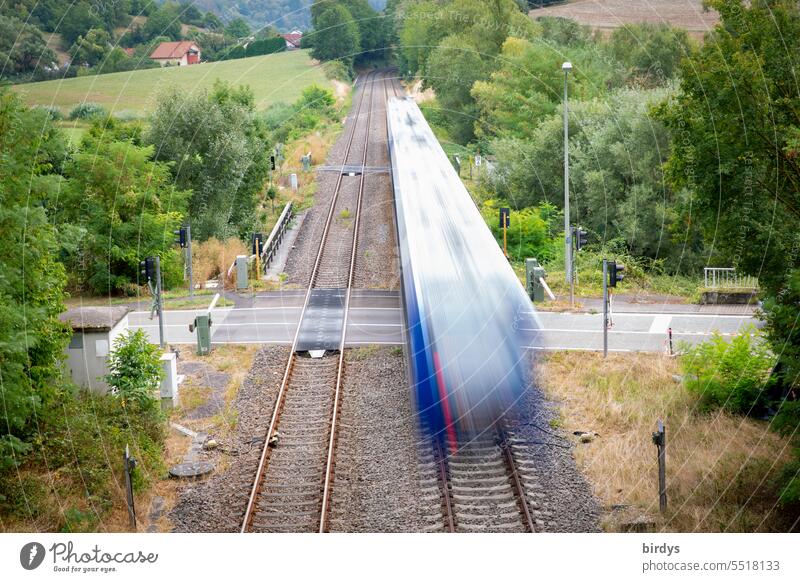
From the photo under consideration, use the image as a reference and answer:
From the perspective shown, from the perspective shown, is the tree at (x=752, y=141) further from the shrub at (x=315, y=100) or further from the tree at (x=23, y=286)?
the shrub at (x=315, y=100)

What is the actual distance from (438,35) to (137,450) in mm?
47808

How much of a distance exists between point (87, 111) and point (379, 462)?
22.2 meters

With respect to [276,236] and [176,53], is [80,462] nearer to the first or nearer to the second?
[276,236]

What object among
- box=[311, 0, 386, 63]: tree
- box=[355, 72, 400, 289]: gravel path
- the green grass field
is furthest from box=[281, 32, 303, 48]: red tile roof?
box=[355, 72, 400, 289]: gravel path

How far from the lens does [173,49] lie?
29719mm

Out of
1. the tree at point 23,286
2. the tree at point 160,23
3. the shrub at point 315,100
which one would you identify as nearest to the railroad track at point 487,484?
the tree at point 23,286

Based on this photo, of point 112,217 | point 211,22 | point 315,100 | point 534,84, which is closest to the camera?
point 112,217

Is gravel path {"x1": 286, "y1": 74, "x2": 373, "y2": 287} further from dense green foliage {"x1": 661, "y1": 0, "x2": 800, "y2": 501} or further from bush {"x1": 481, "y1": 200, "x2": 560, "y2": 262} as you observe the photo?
dense green foliage {"x1": 661, "y1": 0, "x2": 800, "y2": 501}

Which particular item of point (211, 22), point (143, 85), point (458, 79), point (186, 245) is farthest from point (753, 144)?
point (458, 79)

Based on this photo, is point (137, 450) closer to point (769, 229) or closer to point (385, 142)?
point (769, 229)

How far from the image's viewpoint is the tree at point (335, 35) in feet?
138

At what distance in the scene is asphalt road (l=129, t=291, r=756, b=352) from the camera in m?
20.9

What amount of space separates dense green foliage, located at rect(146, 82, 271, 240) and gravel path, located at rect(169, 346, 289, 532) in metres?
12.8
